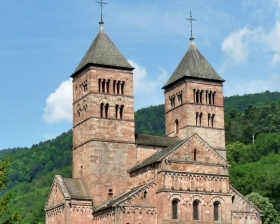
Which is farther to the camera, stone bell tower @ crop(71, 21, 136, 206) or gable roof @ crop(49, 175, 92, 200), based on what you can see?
stone bell tower @ crop(71, 21, 136, 206)

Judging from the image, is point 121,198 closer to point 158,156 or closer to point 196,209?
point 158,156

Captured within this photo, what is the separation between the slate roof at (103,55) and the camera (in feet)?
232

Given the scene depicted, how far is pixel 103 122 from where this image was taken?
6938 centimetres

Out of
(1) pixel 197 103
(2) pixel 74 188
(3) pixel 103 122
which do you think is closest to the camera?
(2) pixel 74 188

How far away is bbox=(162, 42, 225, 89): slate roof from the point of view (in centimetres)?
7675

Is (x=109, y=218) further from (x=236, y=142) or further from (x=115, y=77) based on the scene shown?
(x=236, y=142)

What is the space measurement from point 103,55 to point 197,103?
11.7 meters

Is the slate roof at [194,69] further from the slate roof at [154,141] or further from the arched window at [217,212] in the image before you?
the arched window at [217,212]

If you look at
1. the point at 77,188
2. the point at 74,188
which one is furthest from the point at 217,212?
the point at 74,188

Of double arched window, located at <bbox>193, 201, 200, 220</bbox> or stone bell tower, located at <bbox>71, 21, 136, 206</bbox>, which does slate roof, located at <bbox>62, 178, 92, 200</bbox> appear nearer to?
stone bell tower, located at <bbox>71, 21, 136, 206</bbox>

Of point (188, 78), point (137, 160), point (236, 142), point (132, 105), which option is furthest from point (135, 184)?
point (236, 142)

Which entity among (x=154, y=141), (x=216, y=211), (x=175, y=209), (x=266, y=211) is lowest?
(x=216, y=211)

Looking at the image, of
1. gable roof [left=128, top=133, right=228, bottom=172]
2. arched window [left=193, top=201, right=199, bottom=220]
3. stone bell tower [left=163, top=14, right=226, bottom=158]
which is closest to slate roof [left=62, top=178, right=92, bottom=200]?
gable roof [left=128, top=133, right=228, bottom=172]

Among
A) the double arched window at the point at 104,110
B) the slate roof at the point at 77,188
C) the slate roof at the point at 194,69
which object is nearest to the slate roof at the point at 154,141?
the double arched window at the point at 104,110
